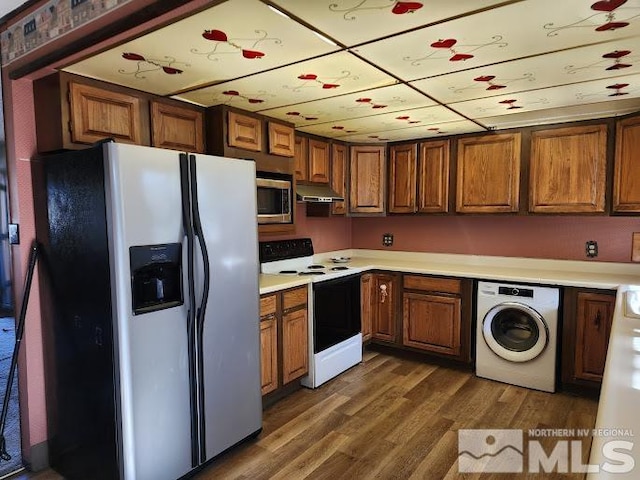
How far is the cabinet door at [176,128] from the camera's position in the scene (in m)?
2.49

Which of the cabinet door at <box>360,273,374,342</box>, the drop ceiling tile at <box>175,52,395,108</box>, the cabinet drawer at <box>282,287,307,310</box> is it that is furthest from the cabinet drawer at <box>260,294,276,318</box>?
the drop ceiling tile at <box>175,52,395,108</box>

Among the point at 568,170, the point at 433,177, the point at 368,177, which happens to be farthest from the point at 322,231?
the point at 568,170

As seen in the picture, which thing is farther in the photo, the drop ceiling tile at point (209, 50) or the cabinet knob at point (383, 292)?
the cabinet knob at point (383, 292)

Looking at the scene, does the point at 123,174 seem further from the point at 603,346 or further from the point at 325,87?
the point at 603,346

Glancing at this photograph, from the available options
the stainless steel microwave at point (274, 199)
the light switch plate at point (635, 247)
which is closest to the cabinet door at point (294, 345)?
the stainless steel microwave at point (274, 199)

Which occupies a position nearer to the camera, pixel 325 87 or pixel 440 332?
pixel 325 87

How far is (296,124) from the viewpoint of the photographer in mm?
3424

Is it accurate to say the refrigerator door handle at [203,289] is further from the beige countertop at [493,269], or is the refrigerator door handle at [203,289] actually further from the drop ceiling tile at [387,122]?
the drop ceiling tile at [387,122]

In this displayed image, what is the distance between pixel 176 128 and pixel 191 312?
1.26 metres

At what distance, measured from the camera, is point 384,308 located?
3963 millimetres

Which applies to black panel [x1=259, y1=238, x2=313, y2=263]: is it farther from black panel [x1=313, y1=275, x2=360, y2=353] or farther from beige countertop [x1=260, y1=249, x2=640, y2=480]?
black panel [x1=313, y1=275, x2=360, y2=353]

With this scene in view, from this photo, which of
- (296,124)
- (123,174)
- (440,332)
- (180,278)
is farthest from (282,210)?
(440,332)

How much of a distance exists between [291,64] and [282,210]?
1.37m

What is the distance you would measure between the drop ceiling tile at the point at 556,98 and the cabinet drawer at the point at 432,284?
55.3 inches
